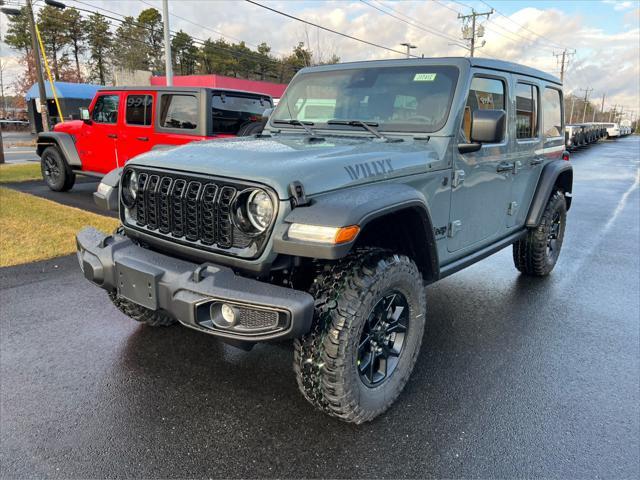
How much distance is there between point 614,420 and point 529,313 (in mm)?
1612

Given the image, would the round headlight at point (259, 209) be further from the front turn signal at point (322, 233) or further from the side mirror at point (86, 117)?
the side mirror at point (86, 117)

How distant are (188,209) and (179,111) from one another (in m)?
5.41

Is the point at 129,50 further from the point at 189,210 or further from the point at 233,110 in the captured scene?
the point at 189,210

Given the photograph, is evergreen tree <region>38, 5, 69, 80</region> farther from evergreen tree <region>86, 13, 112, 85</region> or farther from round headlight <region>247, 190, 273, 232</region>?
round headlight <region>247, 190, 273, 232</region>

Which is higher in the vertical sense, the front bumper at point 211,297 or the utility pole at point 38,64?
the utility pole at point 38,64

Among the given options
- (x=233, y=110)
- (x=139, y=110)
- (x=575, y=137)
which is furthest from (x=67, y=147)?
(x=575, y=137)

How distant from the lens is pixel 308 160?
8.20ft

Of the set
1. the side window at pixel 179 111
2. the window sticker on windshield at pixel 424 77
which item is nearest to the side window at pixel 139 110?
the side window at pixel 179 111

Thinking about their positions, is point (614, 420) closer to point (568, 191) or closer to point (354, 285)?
point (354, 285)

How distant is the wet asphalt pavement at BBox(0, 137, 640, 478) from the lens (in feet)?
7.69

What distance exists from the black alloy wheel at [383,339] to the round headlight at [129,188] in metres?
1.66

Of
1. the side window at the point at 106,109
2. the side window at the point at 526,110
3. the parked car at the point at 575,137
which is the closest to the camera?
the side window at the point at 526,110

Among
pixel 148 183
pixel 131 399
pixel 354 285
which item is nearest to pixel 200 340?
pixel 131 399

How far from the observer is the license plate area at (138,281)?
7.77 feet
